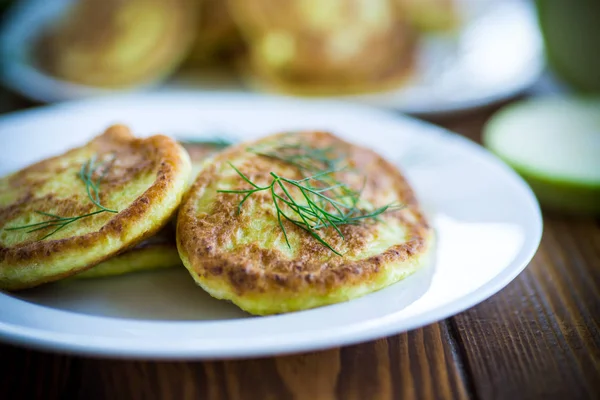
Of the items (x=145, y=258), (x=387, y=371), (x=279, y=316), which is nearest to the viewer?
(x=279, y=316)

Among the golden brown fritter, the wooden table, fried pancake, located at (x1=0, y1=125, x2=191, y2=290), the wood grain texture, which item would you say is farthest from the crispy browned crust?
the golden brown fritter

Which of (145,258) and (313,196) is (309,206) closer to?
(313,196)

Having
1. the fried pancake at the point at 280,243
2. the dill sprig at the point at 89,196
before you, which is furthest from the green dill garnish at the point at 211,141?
the dill sprig at the point at 89,196

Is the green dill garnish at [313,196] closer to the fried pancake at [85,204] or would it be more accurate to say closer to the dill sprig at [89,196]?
the fried pancake at [85,204]

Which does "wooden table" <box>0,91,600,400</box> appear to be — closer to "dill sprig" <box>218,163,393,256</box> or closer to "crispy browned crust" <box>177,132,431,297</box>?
"crispy browned crust" <box>177,132,431,297</box>

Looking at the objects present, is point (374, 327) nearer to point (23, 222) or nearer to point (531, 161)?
point (23, 222)

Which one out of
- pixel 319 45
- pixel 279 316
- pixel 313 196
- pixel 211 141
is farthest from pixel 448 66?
pixel 279 316

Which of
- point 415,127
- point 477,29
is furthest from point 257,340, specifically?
point 477,29
